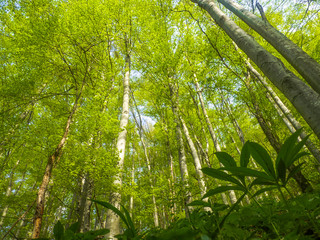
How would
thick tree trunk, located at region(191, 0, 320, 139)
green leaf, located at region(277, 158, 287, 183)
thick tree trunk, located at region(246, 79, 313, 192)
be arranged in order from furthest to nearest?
1. thick tree trunk, located at region(246, 79, 313, 192)
2. thick tree trunk, located at region(191, 0, 320, 139)
3. green leaf, located at region(277, 158, 287, 183)

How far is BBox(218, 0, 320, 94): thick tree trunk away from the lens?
1.79m

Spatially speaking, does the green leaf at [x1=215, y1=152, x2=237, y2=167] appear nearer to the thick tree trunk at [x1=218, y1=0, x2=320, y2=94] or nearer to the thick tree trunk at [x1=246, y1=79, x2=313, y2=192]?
the thick tree trunk at [x1=218, y1=0, x2=320, y2=94]

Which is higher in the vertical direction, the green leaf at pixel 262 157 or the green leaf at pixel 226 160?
the green leaf at pixel 226 160

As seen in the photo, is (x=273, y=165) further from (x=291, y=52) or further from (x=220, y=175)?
(x=291, y=52)

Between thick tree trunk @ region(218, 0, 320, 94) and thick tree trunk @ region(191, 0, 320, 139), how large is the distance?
23 cm

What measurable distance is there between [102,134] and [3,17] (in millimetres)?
6564

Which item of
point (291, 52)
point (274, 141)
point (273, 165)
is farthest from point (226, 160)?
point (274, 141)

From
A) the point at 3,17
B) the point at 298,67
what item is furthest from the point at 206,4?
the point at 3,17

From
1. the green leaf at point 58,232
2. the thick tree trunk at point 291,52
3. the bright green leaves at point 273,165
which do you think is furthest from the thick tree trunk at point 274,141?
the green leaf at point 58,232

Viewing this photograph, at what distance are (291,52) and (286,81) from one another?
2.35 ft

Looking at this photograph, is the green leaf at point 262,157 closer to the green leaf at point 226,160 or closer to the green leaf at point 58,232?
the green leaf at point 226,160

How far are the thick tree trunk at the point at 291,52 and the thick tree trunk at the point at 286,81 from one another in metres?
0.23

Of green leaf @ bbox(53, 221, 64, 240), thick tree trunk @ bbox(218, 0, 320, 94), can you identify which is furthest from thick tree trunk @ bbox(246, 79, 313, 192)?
green leaf @ bbox(53, 221, 64, 240)

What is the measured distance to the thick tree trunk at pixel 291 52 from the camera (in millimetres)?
1792
